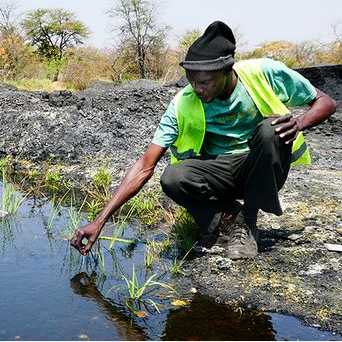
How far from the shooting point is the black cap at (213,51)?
313cm

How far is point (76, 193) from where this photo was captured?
5.51 m

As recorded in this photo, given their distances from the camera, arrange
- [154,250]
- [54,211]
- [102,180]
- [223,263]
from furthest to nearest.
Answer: [102,180]
[54,211]
[154,250]
[223,263]

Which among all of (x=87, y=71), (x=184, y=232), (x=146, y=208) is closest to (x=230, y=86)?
(x=184, y=232)

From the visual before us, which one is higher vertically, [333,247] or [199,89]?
[199,89]

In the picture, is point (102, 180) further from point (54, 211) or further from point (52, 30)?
point (52, 30)

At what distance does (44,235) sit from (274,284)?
1.76 metres

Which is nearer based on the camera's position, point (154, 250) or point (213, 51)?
point (213, 51)

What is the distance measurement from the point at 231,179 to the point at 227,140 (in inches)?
9.6

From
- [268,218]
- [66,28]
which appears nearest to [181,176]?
[268,218]

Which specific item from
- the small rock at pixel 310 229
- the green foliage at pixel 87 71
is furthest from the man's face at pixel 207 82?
the green foliage at pixel 87 71

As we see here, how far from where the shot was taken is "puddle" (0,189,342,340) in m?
2.69

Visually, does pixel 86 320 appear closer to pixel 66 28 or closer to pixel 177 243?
pixel 177 243

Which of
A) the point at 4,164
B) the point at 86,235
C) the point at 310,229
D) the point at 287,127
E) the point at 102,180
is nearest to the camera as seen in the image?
the point at 86,235

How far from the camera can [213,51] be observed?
10.4 feet
